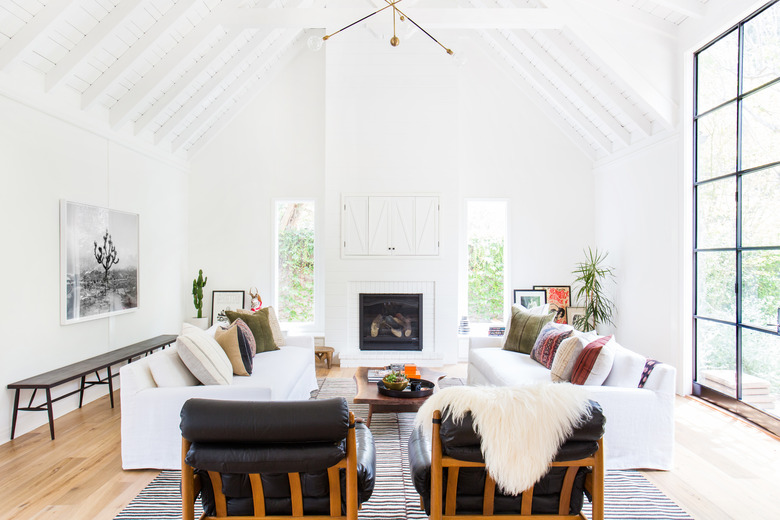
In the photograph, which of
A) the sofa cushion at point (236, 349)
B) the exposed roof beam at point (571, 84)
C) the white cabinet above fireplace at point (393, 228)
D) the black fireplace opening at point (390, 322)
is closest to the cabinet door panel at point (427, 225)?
the white cabinet above fireplace at point (393, 228)

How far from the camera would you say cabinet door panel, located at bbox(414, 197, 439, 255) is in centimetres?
615

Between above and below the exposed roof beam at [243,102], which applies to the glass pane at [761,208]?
below

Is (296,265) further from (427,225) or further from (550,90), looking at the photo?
(550,90)

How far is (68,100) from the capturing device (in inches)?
165

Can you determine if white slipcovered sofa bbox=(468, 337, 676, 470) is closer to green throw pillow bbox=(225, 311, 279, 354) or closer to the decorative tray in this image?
the decorative tray

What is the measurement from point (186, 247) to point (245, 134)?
1752 mm

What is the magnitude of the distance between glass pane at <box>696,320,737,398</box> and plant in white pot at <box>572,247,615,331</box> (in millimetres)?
1319

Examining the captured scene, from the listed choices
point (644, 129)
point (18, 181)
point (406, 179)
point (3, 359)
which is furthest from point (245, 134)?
point (644, 129)

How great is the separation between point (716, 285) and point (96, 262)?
574 centimetres

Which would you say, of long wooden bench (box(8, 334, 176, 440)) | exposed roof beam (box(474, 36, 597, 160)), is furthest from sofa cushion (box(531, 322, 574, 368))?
long wooden bench (box(8, 334, 176, 440))

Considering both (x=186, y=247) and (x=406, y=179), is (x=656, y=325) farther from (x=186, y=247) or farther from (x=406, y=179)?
(x=186, y=247)

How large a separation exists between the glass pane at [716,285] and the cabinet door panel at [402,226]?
310 centimetres

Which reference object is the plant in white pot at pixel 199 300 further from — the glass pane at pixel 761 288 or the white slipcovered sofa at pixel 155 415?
the glass pane at pixel 761 288

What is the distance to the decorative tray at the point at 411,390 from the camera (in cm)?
360
